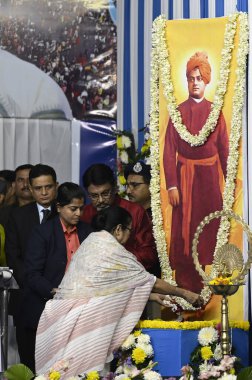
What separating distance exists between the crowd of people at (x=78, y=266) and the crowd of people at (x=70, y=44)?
136 inches

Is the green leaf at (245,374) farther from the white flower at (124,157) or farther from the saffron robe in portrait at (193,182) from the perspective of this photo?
the white flower at (124,157)

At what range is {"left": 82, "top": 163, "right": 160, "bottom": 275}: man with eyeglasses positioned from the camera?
27.9ft

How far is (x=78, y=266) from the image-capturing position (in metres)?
7.40

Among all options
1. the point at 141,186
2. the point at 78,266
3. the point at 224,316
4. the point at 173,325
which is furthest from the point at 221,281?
the point at 141,186

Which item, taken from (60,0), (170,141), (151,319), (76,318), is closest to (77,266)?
(76,318)

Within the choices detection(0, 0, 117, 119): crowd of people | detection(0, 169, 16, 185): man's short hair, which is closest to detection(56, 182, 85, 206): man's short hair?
detection(0, 169, 16, 185): man's short hair

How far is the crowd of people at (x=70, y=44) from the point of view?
12.6 m

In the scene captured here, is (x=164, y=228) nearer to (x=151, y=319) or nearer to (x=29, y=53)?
(x=151, y=319)

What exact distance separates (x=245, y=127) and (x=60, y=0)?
199 inches

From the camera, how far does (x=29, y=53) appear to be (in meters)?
12.6

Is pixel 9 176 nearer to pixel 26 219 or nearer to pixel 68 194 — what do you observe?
pixel 26 219

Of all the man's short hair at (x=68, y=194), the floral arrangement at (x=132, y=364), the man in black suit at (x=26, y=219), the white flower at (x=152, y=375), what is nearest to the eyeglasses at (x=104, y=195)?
the man in black suit at (x=26, y=219)

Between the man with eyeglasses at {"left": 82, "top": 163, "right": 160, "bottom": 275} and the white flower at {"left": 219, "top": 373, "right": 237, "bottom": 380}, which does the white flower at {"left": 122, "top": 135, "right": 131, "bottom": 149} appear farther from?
the white flower at {"left": 219, "top": 373, "right": 237, "bottom": 380}

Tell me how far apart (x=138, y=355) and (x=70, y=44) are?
598cm
